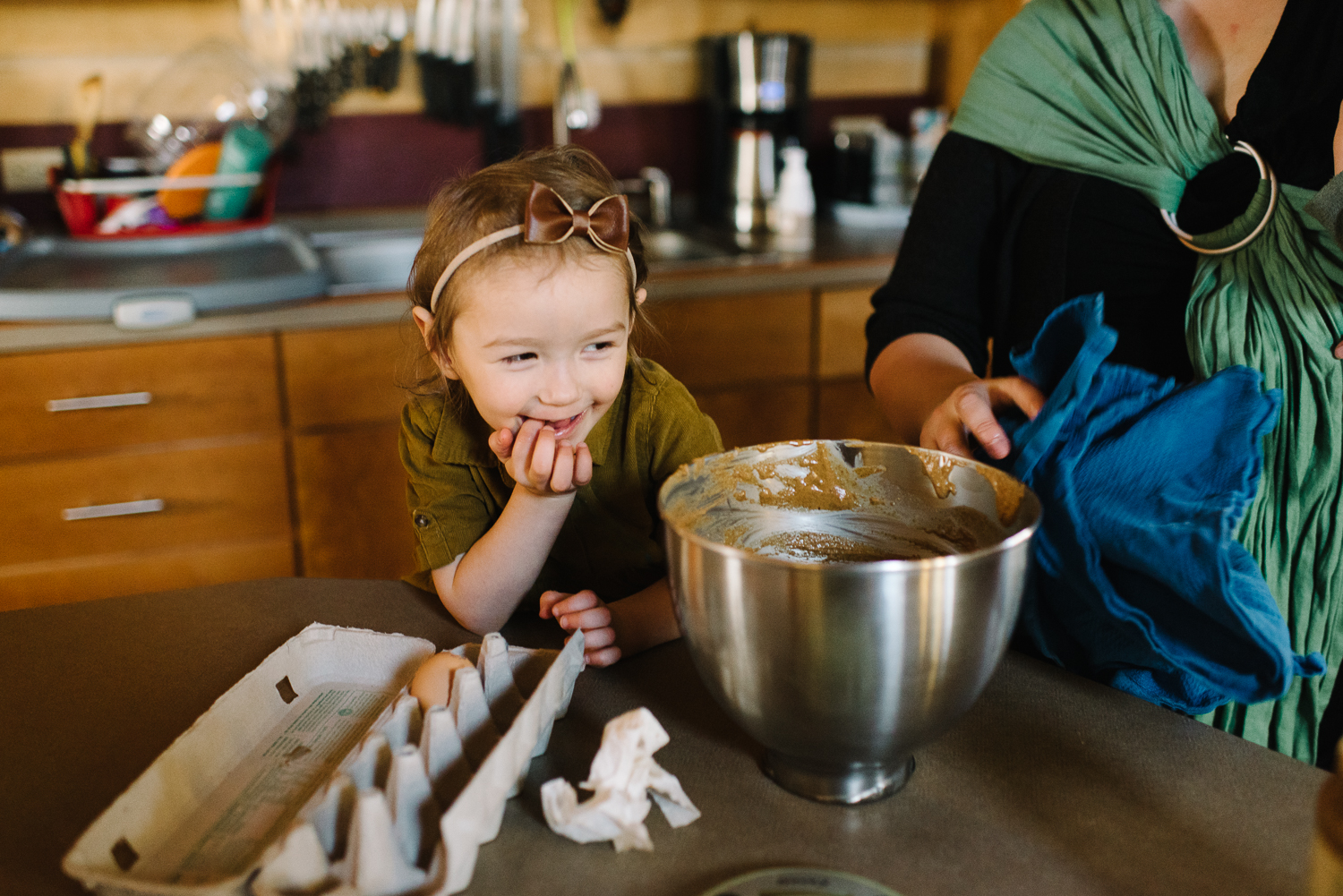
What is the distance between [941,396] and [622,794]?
541 millimetres

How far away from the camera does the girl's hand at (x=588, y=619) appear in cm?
72

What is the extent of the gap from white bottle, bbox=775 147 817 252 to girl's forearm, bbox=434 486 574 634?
1541 millimetres

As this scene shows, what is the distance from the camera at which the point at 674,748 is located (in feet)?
2.02

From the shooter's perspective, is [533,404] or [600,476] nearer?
[533,404]

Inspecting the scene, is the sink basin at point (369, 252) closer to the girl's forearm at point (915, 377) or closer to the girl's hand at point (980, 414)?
the girl's forearm at point (915, 377)

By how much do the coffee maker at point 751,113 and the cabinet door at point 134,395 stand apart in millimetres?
1170

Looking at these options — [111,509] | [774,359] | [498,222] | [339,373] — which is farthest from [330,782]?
[774,359]

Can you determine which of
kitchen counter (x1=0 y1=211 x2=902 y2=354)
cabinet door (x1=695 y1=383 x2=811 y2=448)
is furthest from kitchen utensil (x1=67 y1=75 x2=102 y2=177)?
cabinet door (x1=695 y1=383 x2=811 y2=448)

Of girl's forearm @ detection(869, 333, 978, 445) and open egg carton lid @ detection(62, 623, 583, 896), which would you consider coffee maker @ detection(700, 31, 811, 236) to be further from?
open egg carton lid @ detection(62, 623, 583, 896)

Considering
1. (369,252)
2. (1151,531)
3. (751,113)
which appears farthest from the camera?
(751,113)

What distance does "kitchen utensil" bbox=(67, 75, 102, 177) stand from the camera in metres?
2.09

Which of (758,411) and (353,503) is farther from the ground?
(758,411)

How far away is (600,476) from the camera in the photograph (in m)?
1.00

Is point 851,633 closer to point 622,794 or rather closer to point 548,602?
point 622,794
